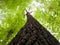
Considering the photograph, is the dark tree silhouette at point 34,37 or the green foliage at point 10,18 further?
the green foliage at point 10,18

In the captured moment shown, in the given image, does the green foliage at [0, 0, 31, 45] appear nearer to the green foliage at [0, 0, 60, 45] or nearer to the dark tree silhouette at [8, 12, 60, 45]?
the green foliage at [0, 0, 60, 45]

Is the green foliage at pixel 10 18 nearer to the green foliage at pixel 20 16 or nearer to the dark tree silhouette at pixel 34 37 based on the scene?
the green foliage at pixel 20 16

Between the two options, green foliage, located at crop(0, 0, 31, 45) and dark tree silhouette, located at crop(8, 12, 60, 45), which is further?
green foliage, located at crop(0, 0, 31, 45)

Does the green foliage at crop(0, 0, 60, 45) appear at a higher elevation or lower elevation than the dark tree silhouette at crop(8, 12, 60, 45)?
lower

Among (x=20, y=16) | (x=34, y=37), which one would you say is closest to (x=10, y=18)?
(x=20, y=16)

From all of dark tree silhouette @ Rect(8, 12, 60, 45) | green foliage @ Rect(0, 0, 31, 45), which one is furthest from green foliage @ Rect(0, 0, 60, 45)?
dark tree silhouette @ Rect(8, 12, 60, 45)

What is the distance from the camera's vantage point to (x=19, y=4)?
470 cm

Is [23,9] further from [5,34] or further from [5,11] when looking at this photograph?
[5,34]

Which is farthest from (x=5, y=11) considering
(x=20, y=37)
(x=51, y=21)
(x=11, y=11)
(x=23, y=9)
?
(x=20, y=37)

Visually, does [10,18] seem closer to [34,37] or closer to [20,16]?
[20,16]

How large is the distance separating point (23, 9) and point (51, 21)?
729 millimetres

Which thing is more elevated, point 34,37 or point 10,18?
point 34,37

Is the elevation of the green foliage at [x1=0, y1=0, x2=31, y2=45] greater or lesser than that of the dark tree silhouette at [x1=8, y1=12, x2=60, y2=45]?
lesser

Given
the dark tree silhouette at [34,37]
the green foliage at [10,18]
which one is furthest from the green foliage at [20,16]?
the dark tree silhouette at [34,37]
